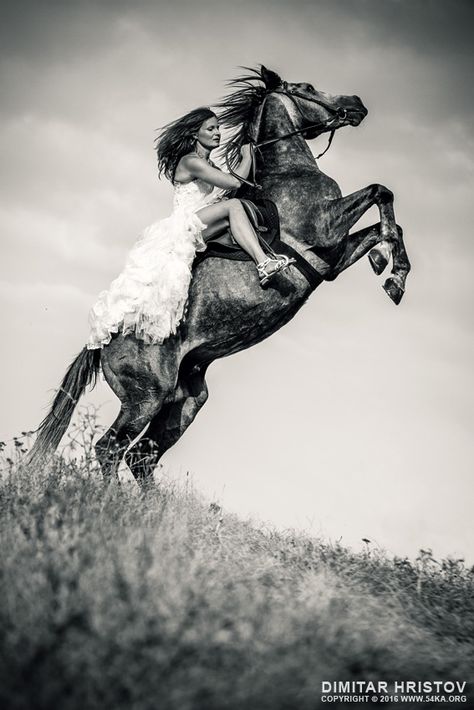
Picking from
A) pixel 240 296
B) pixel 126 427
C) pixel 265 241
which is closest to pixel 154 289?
pixel 240 296

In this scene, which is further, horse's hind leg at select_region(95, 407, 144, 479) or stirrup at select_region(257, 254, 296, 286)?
horse's hind leg at select_region(95, 407, 144, 479)

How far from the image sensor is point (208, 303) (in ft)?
22.8

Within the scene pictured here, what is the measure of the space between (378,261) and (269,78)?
105 inches

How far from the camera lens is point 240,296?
6895mm

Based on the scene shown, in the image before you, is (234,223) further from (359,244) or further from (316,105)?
(316,105)

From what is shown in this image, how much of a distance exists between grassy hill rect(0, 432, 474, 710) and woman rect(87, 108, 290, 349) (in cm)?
170

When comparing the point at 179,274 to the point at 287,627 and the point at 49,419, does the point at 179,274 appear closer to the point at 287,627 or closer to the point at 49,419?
the point at 49,419

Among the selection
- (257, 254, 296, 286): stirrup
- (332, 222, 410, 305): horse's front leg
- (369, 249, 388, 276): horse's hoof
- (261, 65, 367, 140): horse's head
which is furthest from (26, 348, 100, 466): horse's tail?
(261, 65, 367, 140): horse's head

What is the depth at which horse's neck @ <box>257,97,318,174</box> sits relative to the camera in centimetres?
759

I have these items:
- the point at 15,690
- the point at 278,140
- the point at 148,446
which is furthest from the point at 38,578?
the point at 278,140

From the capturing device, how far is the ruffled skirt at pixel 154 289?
6715 mm

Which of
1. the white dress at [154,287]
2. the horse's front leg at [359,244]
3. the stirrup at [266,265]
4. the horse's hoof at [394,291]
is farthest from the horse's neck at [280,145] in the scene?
the horse's hoof at [394,291]

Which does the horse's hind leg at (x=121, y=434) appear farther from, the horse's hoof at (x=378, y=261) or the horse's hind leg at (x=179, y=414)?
the horse's hoof at (x=378, y=261)

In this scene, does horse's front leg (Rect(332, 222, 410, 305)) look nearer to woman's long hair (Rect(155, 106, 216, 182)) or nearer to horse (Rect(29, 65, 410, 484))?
horse (Rect(29, 65, 410, 484))
